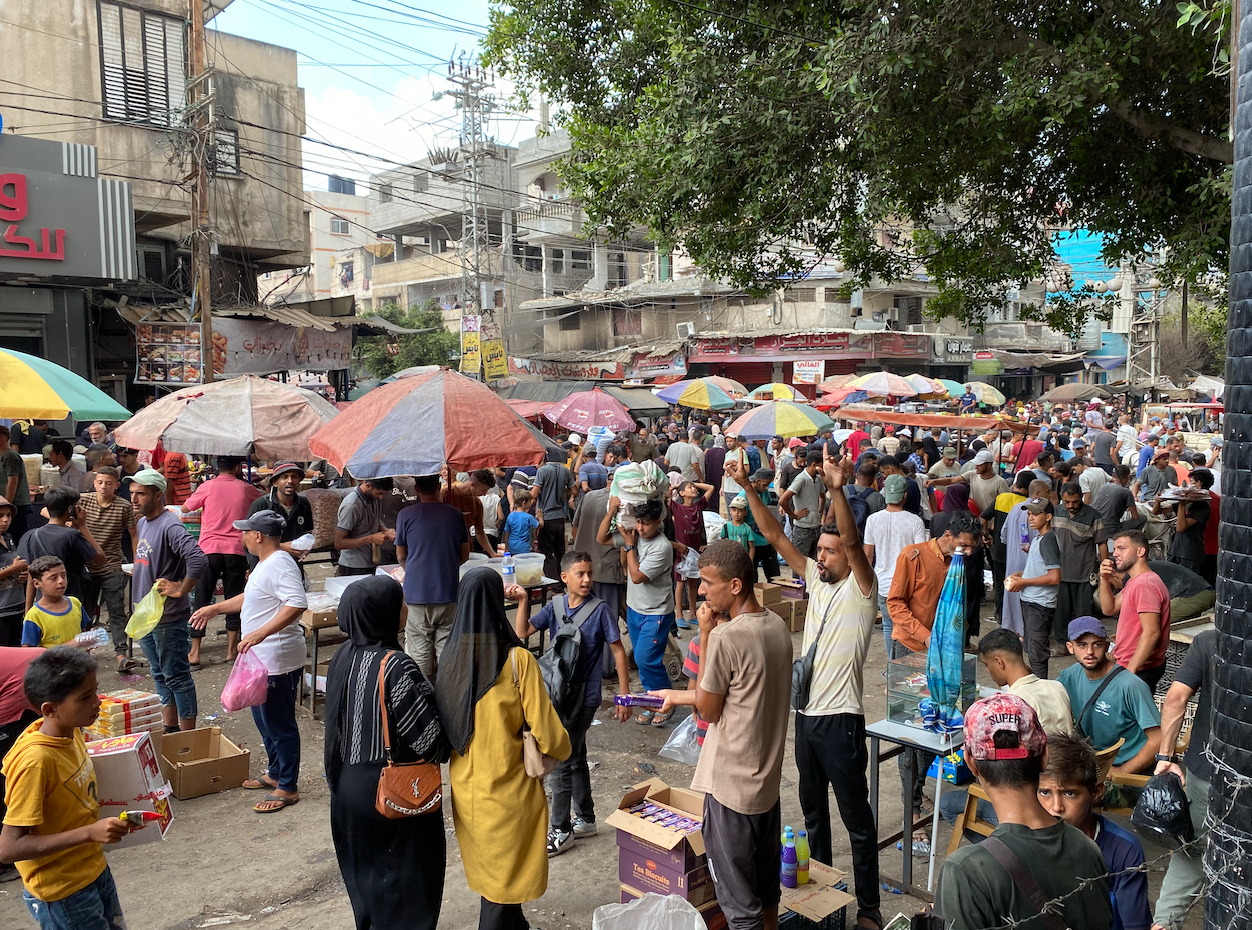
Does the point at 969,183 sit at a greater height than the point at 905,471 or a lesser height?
greater

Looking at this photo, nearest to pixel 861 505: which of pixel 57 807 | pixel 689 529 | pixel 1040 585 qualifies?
pixel 689 529

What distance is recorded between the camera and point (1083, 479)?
11414mm

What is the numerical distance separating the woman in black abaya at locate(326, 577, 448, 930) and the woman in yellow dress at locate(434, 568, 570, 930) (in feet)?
0.34

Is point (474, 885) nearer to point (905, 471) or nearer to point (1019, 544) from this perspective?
point (1019, 544)

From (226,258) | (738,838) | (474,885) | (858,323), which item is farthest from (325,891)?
(858,323)

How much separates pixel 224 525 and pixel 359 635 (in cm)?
533

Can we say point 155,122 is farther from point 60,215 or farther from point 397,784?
point 397,784

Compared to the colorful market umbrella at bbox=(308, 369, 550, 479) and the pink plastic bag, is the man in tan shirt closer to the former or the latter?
the colorful market umbrella at bbox=(308, 369, 550, 479)

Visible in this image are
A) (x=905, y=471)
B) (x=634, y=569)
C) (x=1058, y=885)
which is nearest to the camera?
(x=1058, y=885)

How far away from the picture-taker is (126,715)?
5.32 metres

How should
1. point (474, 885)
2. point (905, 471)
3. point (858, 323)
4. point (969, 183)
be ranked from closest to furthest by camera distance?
point (474, 885) → point (969, 183) → point (905, 471) → point (858, 323)

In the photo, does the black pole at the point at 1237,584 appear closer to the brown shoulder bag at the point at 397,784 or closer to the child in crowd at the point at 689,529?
the brown shoulder bag at the point at 397,784

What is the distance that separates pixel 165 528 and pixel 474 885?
164 inches

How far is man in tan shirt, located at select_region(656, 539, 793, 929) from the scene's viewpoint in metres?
3.71
